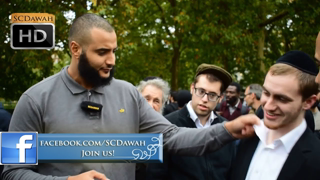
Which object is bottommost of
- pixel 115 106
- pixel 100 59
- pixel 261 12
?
pixel 115 106

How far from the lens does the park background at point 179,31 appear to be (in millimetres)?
→ 12609

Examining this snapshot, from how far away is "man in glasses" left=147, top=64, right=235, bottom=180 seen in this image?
11.8 feet

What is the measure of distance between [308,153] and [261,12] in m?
16.2

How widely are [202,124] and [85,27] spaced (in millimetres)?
1616

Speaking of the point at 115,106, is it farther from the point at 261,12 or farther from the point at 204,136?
the point at 261,12

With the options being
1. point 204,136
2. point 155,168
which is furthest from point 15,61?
point 204,136

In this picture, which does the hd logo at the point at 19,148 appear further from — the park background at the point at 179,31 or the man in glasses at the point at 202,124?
the park background at the point at 179,31

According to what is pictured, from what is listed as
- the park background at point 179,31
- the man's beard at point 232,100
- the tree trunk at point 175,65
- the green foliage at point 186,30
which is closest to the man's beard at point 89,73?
the man's beard at point 232,100

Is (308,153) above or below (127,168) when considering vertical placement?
above

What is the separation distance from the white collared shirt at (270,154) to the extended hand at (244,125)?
0.04m

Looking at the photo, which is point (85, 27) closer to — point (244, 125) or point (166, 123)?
point (166, 123)

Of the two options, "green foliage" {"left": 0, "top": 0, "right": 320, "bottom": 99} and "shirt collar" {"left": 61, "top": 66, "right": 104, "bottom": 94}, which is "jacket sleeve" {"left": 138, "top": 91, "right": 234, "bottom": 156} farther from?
"green foliage" {"left": 0, "top": 0, "right": 320, "bottom": 99}

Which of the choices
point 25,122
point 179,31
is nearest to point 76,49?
point 25,122

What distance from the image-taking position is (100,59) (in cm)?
286
